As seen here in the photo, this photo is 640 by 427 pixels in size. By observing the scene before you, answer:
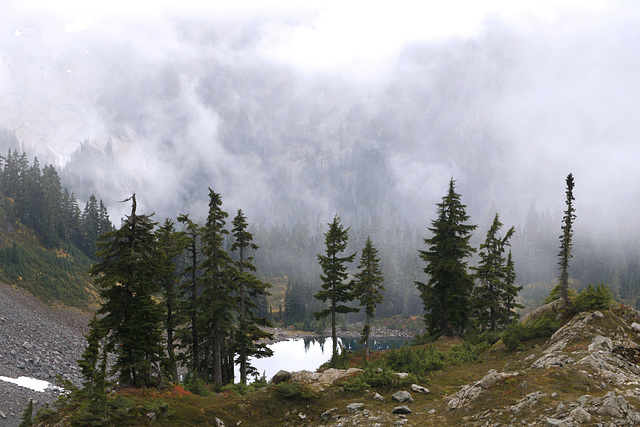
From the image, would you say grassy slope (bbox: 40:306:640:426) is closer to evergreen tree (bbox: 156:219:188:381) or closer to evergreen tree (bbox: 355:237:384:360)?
evergreen tree (bbox: 156:219:188:381)

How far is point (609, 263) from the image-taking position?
162125mm

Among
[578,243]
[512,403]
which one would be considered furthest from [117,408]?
[578,243]

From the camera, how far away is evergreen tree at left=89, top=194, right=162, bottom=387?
19266 mm

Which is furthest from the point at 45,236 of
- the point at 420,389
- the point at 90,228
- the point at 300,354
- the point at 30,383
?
the point at 420,389

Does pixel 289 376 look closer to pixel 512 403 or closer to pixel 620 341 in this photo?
pixel 512 403

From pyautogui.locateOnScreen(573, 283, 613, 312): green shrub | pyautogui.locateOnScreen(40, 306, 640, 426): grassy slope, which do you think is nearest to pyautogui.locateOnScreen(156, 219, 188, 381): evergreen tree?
pyautogui.locateOnScreen(40, 306, 640, 426): grassy slope

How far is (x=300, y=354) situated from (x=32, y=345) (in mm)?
50432

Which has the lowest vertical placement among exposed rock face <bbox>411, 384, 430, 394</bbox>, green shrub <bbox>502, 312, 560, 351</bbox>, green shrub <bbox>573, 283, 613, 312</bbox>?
exposed rock face <bbox>411, 384, 430, 394</bbox>

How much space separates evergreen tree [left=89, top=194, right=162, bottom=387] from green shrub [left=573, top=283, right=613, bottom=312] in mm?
25331

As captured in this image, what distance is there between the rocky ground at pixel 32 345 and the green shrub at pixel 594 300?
40.2 m

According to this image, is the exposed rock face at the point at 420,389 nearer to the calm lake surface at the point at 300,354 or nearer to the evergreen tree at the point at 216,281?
the evergreen tree at the point at 216,281

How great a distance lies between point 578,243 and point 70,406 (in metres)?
219

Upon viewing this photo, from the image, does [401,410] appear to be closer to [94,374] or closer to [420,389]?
[420,389]

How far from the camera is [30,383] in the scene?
37.4 m
